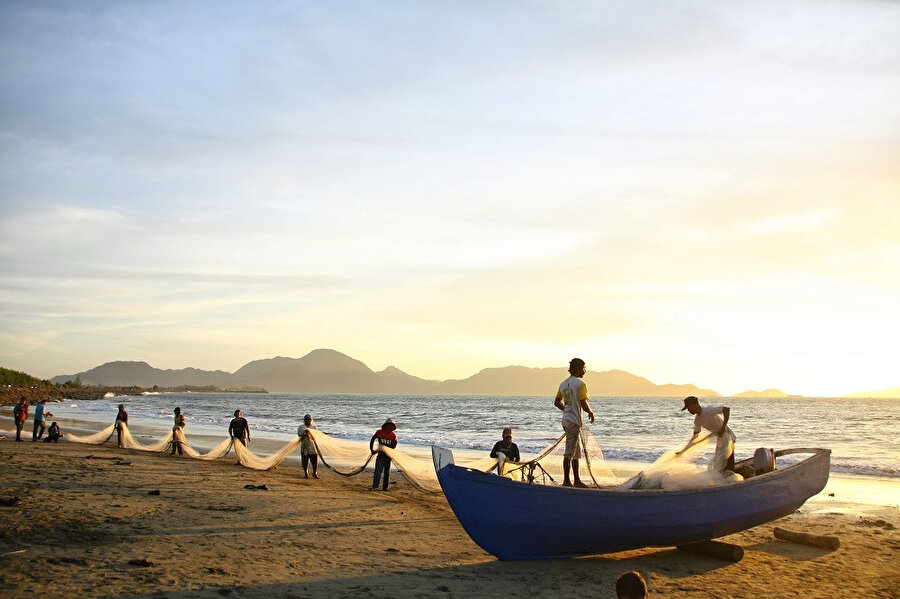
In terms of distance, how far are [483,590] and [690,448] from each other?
4630 millimetres

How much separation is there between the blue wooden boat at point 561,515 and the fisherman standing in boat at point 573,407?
0.92m

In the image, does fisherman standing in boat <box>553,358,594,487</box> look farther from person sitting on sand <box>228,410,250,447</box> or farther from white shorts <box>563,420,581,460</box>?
person sitting on sand <box>228,410,250,447</box>

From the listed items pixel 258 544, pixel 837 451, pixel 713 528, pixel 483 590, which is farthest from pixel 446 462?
pixel 837 451

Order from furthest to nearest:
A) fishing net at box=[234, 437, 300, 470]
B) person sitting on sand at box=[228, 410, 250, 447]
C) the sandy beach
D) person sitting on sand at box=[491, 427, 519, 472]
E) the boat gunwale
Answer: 1. person sitting on sand at box=[228, 410, 250, 447]
2. fishing net at box=[234, 437, 300, 470]
3. person sitting on sand at box=[491, 427, 519, 472]
4. the boat gunwale
5. the sandy beach

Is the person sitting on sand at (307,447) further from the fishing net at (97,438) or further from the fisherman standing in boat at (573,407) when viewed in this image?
the fishing net at (97,438)

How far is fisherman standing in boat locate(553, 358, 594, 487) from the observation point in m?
8.99

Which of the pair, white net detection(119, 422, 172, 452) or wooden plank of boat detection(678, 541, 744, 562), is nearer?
wooden plank of boat detection(678, 541, 744, 562)

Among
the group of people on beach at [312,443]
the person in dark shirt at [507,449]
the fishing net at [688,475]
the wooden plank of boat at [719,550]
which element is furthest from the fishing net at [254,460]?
the wooden plank of boat at [719,550]

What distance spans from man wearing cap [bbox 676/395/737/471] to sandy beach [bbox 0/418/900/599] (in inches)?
52.6

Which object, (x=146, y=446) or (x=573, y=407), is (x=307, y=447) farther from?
(x=573, y=407)

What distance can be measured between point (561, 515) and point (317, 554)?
120 inches

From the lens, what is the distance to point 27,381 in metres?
82.1

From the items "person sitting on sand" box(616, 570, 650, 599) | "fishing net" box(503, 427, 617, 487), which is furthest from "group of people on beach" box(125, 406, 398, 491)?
"person sitting on sand" box(616, 570, 650, 599)

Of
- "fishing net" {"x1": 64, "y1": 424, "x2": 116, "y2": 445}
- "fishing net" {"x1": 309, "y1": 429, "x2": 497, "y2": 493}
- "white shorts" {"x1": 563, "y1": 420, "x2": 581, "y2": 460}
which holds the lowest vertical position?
"fishing net" {"x1": 64, "y1": 424, "x2": 116, "y2": 445}
